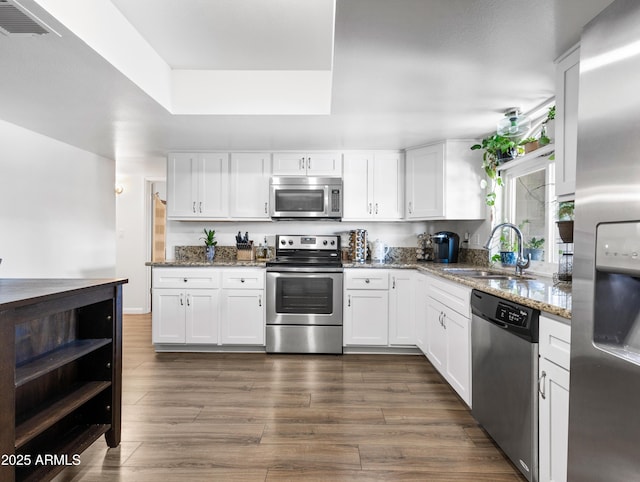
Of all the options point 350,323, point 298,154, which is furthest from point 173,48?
point 350,323

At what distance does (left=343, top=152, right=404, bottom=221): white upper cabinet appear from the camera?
4.07m

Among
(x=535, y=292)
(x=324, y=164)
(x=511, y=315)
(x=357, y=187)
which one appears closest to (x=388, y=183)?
(x=357, y=187)

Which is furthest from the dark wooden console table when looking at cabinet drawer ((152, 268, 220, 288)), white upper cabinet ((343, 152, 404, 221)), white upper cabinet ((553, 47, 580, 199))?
white upper cabinet ((343, 152, 404, 221))

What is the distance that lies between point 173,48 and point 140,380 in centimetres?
247

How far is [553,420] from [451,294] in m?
1.24

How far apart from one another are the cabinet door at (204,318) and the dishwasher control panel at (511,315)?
2.66 meters

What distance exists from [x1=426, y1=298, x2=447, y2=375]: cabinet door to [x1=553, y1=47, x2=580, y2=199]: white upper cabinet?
1.39m

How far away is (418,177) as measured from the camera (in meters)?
3.88

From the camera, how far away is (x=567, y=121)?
6.11 ft

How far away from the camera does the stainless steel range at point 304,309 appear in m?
3.73

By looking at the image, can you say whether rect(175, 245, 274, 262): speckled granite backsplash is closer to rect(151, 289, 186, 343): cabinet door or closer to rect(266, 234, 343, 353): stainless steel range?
rect(151, 289, 186, 343): cabinet door

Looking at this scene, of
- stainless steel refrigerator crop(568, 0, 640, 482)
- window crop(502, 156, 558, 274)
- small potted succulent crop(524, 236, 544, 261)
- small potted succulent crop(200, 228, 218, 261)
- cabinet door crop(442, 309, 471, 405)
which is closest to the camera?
stainless steel refrigerator crop(568, 0, 640, 482)

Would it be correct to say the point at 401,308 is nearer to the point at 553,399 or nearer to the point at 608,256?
the point at 553,399

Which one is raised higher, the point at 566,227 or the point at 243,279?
the point at 566,227
